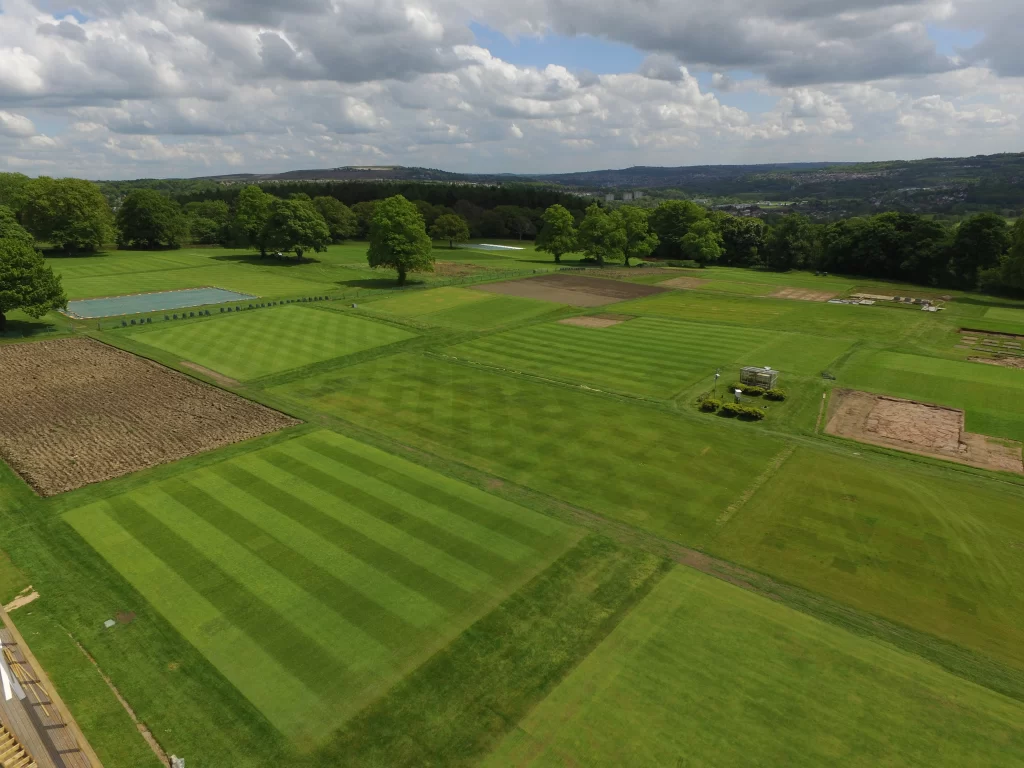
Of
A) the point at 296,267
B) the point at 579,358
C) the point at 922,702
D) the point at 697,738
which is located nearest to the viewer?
the point at 697,738

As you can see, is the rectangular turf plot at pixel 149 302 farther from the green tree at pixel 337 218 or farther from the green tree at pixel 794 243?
the green tree at pixel 794 243

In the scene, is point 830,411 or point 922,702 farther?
point 830,411

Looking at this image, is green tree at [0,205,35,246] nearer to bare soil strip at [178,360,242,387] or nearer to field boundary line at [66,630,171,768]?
bare soil strip at [178,360,242,387]

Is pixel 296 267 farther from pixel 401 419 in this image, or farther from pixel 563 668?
pixel 563 668

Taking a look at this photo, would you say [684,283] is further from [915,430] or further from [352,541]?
[352,541]

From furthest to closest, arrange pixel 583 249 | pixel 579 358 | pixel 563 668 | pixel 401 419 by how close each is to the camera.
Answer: pixel 583 249
pixel 579 358
pixel 401 419
pixel 563 668

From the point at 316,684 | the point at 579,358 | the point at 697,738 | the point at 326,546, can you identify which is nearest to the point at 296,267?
the point at 579,358
